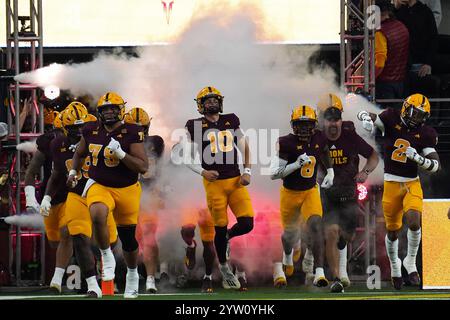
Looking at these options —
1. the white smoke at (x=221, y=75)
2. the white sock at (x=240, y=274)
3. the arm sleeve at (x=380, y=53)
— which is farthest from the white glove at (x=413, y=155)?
the white sock at (x=240, y=274)

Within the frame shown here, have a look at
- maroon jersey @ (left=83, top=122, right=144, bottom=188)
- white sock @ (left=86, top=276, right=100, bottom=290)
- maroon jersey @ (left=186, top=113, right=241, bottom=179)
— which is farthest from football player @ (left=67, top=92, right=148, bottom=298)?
maroon jersey @ (left=186, top=113, right=241, bottom=179)

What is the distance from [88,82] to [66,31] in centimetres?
185

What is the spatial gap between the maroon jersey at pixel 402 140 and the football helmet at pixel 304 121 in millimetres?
821

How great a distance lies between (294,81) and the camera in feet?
Result: 56.3

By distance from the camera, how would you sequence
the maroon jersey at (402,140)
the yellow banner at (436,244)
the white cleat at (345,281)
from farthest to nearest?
the white cleat at (345,281)
the maroon jersey at (402,140)
the yellow banner at (436,244)

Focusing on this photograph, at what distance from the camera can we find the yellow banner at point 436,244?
14.9m

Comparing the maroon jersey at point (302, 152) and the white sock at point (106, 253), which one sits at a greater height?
the maroon jersey at point (302, 152)

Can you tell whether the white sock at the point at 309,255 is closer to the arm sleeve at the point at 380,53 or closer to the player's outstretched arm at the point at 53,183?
the arm sleeve at the point at 380,53

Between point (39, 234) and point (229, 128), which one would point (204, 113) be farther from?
point (39, 234)

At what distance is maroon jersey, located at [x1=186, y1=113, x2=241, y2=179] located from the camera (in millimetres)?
15180

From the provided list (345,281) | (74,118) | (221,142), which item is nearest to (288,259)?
(345,281)

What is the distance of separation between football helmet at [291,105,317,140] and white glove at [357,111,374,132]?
51 centimetres
